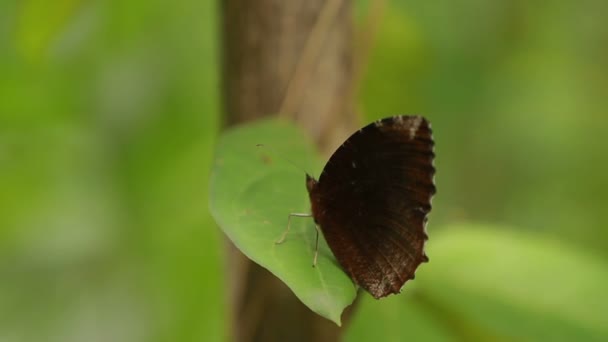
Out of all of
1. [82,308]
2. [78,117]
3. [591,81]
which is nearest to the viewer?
[78,117]

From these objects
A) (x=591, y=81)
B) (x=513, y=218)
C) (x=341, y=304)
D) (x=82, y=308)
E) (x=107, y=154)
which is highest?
(x=591, y=81)

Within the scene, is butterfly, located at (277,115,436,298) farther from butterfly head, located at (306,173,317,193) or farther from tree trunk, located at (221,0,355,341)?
tree trunk, located at (221,0,355,341)

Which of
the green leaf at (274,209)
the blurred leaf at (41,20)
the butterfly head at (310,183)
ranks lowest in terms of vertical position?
the green leaf at (274,209)

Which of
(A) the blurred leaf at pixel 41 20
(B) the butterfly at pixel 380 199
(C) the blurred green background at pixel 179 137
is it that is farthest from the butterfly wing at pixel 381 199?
(A) the blurred leaf at pixel 41 20

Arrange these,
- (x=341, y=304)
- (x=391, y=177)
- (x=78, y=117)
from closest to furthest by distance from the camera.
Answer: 1. (x=341, y=304)
2. (x=391, y=177)
3. (x=78, y=117)

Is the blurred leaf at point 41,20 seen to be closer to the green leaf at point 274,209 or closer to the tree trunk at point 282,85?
the tree trunk at point 282,85

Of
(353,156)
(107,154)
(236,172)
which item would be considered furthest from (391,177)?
(107,154)

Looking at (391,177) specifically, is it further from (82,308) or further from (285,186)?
(82,308)

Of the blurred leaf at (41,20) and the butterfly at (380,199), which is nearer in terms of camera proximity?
the butterfly at (380,199)
